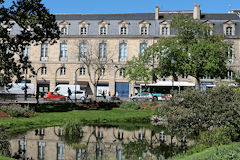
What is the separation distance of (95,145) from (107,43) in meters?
41.4

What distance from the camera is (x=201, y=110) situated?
14.6m

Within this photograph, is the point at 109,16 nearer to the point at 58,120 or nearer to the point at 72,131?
the point at 58,120

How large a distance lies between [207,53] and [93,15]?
2742 centimetres

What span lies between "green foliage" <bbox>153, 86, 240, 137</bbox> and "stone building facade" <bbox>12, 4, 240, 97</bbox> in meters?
40.4

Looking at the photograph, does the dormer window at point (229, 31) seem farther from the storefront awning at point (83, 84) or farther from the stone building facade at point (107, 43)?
the storefront awning at point (83, 84)

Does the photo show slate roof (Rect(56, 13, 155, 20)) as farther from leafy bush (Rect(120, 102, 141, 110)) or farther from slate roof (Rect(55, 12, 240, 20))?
leafy bush (Rect(120, 102, 141, 110))

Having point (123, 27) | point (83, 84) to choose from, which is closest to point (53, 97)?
point (83, 84)

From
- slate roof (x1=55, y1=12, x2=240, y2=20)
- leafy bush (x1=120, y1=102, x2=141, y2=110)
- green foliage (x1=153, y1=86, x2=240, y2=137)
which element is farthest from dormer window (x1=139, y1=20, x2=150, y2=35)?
green foliage (x1=153, y1=86, x2=240, y2=137)

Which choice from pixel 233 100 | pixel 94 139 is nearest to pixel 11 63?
pixel 94 139

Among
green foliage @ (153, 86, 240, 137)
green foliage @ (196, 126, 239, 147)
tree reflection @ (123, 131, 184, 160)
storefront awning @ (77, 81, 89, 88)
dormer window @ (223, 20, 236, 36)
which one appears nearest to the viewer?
green foliage @ (196, 126, 239, 147)

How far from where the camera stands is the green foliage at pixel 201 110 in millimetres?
14414

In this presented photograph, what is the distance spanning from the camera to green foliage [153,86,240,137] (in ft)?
47.3

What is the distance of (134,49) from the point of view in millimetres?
56062

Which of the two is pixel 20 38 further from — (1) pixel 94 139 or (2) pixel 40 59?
(2) pixel 40 59
